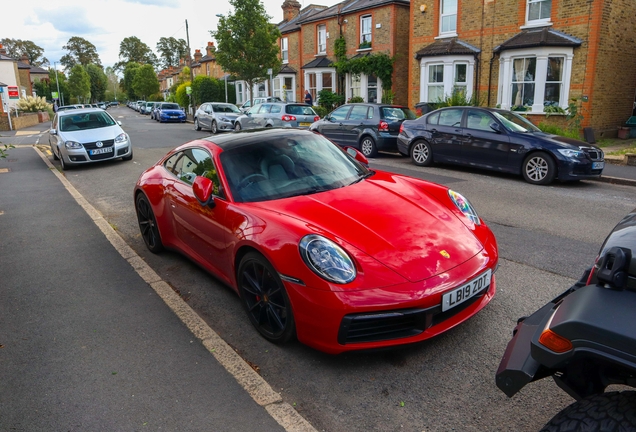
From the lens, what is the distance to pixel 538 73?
17.9 m

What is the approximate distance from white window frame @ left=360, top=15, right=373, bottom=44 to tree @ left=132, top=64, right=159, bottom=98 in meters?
68.4

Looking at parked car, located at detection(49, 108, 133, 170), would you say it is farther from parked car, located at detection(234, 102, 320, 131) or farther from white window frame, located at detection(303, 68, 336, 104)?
white window frame, located at detection(303, 68, 336, 104)

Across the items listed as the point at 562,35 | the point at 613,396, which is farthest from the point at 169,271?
the point at 562,35

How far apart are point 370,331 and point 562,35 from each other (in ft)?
58.8

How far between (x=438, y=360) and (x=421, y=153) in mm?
9600

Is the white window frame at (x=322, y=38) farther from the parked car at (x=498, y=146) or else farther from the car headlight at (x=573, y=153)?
the car headlight at (x=573, y=153)

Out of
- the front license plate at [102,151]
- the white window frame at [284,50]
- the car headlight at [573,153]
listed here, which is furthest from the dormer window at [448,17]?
Result: the white window frame at [284,50]

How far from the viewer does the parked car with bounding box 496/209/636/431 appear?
1.56 m

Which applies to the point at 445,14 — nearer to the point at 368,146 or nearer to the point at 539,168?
the point at 368,146

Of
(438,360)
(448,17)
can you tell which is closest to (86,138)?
(438,360)

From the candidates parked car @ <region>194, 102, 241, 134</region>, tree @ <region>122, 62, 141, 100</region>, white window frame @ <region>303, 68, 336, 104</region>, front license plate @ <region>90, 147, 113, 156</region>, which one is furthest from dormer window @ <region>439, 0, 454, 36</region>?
tree @ <region>122, 62, 141, 100</region>

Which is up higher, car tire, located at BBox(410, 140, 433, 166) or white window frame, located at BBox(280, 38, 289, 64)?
white window frame, located at BBox(280, 38, 289, 64)

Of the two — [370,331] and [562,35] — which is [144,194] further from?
[562,35]

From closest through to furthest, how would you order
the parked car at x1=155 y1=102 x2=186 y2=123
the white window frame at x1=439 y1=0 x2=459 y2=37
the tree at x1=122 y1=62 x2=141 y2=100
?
the white window frame at x1=439 y1=0 x2=459 y2=37 < the parked car at x1=155 y1=102 x2=186 y2=123 < the tree at x1=122 y1=62 x2=141 y2=100
